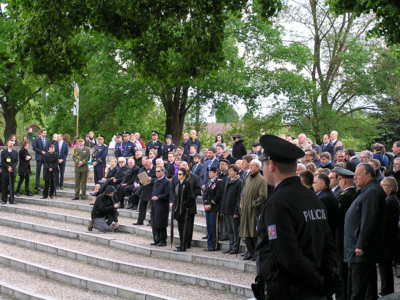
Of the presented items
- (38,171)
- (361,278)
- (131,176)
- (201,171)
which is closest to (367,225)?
(361,278)

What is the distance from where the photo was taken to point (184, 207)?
14.6 metres

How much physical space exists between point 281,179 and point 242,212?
8.61m

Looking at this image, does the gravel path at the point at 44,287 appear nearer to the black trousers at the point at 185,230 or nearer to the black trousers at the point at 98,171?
the black trousers at the point at 185,230

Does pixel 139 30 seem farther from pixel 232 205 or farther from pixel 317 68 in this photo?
pixel 317 68

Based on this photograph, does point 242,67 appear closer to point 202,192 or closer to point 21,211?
point 21,211

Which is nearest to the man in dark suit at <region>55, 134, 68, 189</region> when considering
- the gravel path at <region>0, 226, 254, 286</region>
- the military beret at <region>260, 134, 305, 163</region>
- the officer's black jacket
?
the gravel path at <region>0, 226, 254, 286</region>

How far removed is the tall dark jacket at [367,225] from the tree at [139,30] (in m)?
6.17

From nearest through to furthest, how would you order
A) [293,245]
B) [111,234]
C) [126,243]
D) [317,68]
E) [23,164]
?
[293,245]
[126,243]
[111,234]
[23,164]
[317,68]

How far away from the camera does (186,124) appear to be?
1566 inches

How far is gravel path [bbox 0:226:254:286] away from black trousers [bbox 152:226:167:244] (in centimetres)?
65

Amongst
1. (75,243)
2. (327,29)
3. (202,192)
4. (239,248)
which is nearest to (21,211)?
(75,243)

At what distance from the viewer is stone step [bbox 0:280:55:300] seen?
1233 centimetres

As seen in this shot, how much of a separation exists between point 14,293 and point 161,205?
4.11 meters

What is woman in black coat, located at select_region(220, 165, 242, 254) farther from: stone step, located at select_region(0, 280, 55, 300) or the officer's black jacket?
the officer's black jacket
